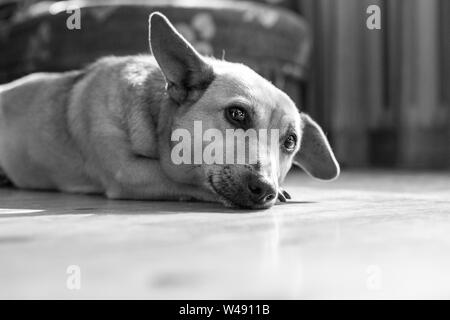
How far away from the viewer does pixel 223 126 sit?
5.49 ft

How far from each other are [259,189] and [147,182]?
17.8 inches

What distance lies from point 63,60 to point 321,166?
2.05 m

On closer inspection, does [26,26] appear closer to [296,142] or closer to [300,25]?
[300,25]

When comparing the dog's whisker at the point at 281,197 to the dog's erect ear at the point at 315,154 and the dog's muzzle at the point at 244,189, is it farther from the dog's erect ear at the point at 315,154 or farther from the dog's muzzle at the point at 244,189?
the dog's erect ear at the point at 315,154

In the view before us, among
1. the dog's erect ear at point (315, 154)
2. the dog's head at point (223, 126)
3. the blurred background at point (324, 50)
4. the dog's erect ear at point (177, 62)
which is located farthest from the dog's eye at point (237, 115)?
the blurred background at point (324, 50)

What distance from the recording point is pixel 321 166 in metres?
2.13

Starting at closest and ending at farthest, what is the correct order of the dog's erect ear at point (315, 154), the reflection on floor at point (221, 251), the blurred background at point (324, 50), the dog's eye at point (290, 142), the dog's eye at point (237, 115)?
the reflection on floor at point (221, 251) → the dog's eye at point (237, 115) → the dog's eye at point (290, 142) → the dog's erect ear at point (315, 154) → the blurred background at point (324, 50)

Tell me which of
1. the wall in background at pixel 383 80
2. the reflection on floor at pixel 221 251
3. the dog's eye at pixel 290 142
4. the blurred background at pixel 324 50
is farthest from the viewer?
the wall in background at pixel 383 80

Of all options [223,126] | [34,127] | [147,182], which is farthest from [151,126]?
[34,127]

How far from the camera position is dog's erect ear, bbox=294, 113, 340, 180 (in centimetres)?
208

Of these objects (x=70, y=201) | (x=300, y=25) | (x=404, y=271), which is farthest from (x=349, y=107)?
(x=404, y=271)

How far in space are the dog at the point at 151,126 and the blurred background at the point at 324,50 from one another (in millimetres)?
1260

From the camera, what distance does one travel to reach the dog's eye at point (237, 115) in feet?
5.49

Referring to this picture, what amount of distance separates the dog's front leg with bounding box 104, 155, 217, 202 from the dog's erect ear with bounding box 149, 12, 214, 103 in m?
0.23
